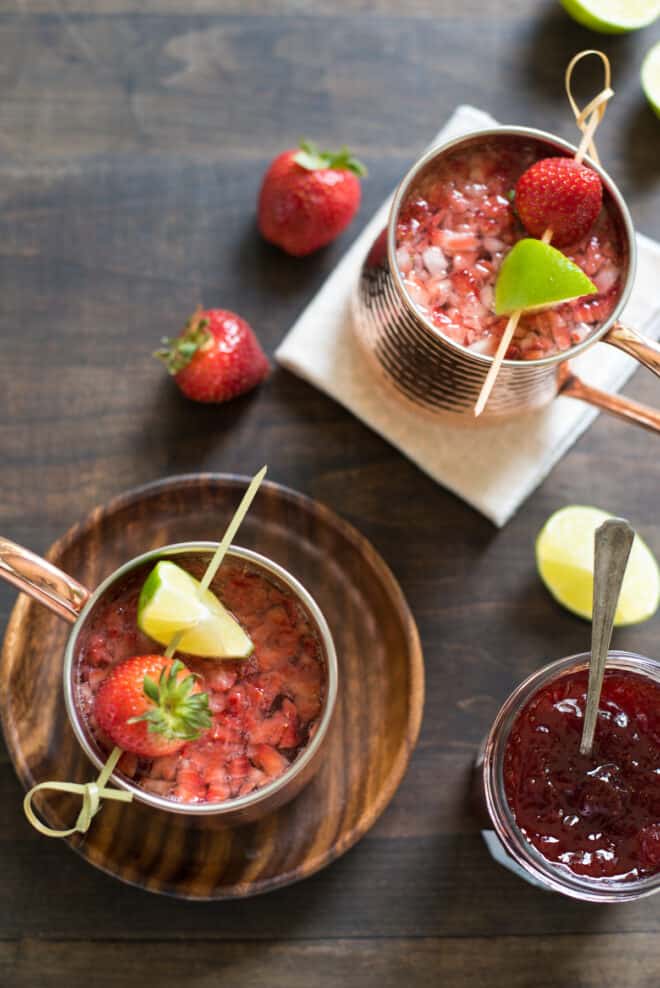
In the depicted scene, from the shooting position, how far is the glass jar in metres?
1.37

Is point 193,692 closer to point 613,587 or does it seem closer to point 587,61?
point 613,587

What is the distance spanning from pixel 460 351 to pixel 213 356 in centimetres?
44

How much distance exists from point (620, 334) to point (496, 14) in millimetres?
792

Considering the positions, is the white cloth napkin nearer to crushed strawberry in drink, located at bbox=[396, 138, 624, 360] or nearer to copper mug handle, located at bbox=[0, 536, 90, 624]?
crushed strawberry in drink, located at bbox=[396, 138, 624, 360]

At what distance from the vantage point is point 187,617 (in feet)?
4.41

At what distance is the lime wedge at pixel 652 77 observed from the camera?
1803 millimetres

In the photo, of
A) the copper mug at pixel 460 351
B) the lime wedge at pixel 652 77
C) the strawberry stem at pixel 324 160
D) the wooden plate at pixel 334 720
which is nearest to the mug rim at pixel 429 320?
the copper mug at pixel 460 351

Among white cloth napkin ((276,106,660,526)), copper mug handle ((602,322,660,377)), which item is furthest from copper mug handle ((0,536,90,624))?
copper mug handle ((602,322,660,377))

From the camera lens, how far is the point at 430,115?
182 cm

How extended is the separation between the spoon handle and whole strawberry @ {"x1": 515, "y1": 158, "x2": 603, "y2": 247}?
1.34 feet

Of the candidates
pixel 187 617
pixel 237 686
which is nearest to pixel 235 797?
pixel 237 686

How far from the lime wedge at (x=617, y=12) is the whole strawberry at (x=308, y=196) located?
0.49 meters

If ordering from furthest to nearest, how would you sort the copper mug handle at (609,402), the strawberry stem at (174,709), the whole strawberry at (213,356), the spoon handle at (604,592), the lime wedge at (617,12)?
the lime wedge at (617,12) < the whole strawberry at (213,356) < the copper mug handle at (609,402) < the spoon handle at (604,592) < the strawberry stem at (174,709)

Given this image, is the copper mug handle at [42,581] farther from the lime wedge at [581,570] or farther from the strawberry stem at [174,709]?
the lime wedge at [581,570]
